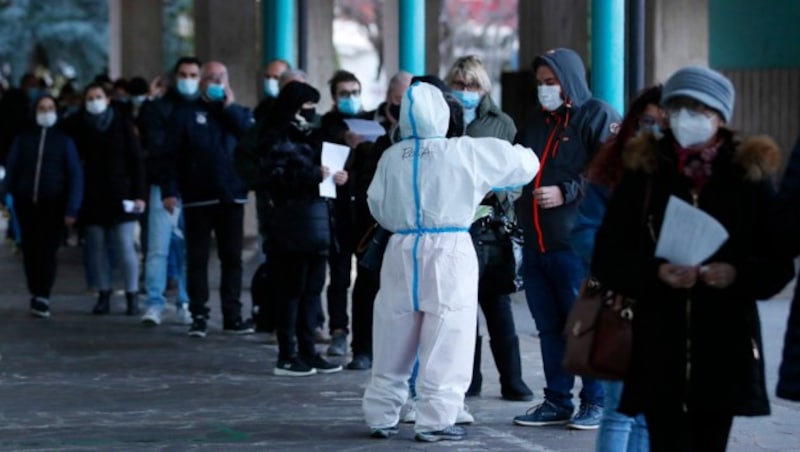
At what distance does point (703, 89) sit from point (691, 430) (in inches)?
45.3

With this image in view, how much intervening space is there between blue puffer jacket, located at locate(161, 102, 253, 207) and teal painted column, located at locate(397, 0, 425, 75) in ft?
8.67

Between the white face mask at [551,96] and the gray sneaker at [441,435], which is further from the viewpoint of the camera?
the white face mask at [551,96]

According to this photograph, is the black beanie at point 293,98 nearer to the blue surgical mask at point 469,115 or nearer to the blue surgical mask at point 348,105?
the blue surgical mask at point 348,105

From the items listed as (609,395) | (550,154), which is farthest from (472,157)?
(609,395)

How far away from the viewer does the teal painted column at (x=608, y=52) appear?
1068cm

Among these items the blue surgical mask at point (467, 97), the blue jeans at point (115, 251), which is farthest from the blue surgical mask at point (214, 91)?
the blue surgical mask at point (467, 97)

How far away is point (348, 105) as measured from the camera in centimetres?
Result: 1223

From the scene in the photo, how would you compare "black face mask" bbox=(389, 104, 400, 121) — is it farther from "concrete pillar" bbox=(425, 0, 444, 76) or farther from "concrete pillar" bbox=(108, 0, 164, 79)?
"concrete pillar" bbox=(425, 0, 444, 76)

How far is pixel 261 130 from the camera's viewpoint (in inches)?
457

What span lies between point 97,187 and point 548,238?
6993mm

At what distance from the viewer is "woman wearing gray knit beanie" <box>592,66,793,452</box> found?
596cm

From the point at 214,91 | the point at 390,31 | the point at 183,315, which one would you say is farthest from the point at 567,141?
the point at 390,31

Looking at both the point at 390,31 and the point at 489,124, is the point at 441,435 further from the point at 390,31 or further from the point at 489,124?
the point at 390,31

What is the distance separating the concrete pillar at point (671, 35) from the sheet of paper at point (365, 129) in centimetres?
717
